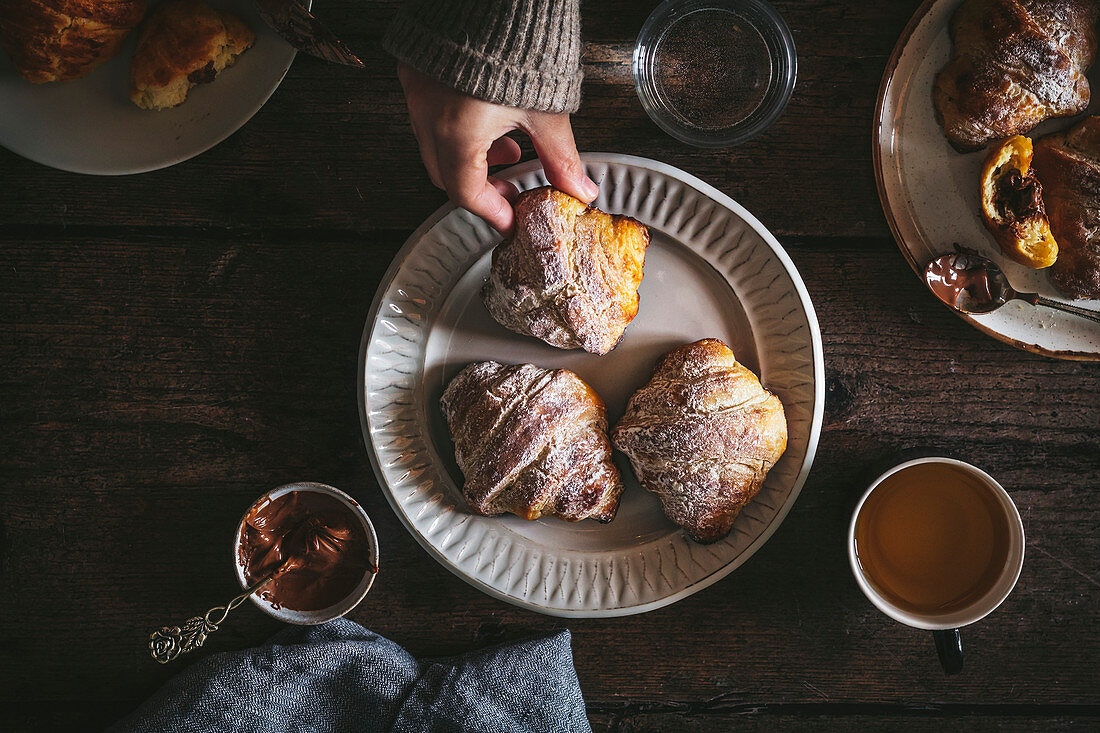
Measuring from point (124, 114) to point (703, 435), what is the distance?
1.48 meters

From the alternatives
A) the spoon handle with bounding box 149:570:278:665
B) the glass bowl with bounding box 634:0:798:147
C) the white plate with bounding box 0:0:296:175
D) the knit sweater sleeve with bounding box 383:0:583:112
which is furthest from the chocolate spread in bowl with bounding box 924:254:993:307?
the spoon handle with bounding box 149:570:278:665

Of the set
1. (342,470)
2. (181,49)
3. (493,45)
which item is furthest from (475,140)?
(342,470)

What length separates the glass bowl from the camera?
1.57 metres

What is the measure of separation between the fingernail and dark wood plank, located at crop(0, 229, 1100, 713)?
0.48 metres

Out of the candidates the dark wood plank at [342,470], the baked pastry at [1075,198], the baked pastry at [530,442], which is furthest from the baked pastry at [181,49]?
the baked pastry at [1075,198]

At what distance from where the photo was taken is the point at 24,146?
1.53m

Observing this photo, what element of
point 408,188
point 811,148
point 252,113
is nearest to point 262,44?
point 252,113

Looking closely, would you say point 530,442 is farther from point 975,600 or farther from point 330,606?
point 975,600

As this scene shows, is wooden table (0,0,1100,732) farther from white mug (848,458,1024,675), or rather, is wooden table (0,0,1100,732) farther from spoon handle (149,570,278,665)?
white mug (848,458,1024,675)

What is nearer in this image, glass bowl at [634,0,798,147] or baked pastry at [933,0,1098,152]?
baked pastry at [933,0,1098,152]

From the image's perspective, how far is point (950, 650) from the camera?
155 centimetres

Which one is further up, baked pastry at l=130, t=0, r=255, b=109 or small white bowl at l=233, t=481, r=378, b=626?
baked pastry at l=130, t=0, r=255, b=109

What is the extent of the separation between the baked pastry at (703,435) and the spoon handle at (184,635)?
0.90m

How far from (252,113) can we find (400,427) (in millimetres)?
768
